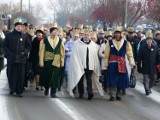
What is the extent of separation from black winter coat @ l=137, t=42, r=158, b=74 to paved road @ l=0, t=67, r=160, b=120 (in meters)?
0.79

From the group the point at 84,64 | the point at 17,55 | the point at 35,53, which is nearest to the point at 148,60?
the point at 84,64

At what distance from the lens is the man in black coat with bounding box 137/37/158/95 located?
14.4 m

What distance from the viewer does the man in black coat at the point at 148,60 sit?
14438 mm

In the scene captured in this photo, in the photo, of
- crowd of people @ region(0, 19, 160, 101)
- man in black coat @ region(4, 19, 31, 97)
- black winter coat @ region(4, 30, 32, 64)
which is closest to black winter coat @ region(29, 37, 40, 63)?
crowd of people @ region(0, 19, 160, 101)

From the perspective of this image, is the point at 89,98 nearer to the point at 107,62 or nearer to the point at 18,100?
the point at 107,62

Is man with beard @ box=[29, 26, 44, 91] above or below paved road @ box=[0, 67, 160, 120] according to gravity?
above

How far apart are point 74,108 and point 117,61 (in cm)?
207

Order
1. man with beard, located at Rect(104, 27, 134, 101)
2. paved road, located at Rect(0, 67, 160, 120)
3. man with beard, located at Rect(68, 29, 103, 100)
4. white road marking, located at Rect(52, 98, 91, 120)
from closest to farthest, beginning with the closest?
white road marking, located at Rect(52, 98, 91, 120), paved road, located at Rect(0, 67, 160, 120), man with beard, located at Rect(104, 27, 134, 101), man with beard, located at Rect(68, 29, 103, 100)

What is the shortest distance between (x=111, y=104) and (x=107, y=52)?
1441 millimetres

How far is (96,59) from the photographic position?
43.9ft

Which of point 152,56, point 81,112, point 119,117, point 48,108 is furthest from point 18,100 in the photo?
point 152,56

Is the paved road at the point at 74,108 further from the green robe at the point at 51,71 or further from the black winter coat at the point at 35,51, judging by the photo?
the black winter coat at the point at 35,51

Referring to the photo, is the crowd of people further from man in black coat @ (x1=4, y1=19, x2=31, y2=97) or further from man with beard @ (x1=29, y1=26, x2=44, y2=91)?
man with beard @ (x1=29, y1=26, x2=44, y2=91)

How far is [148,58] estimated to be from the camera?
14.4 metres
